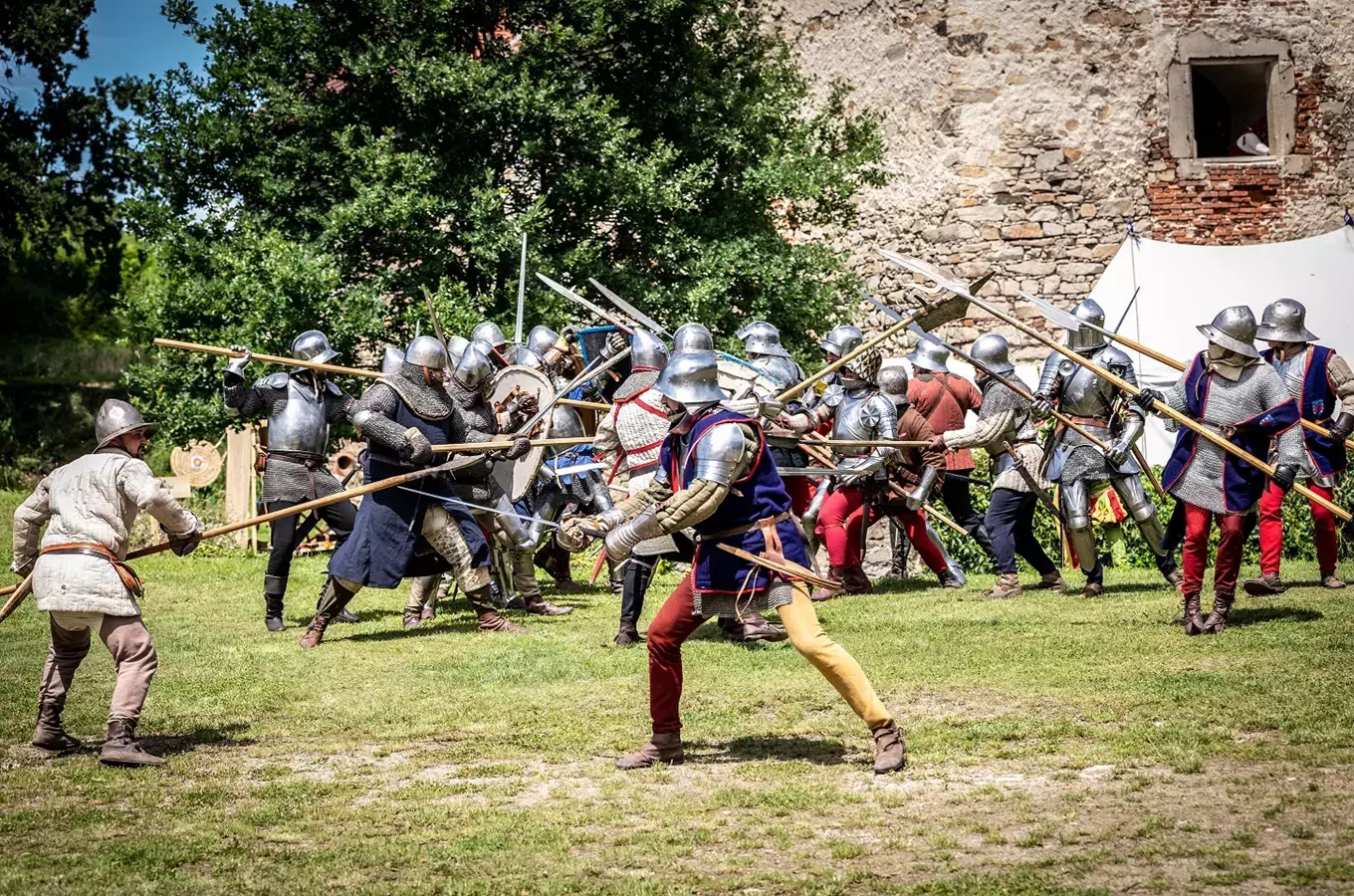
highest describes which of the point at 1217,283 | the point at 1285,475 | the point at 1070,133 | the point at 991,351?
the point at 1070,133

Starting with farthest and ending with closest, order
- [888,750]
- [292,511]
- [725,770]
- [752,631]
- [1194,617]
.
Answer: [752,631]
[1194,617]
[292,511]
[725,770]
[888,750]

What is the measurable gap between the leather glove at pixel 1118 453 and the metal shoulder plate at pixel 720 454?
15.1 ft

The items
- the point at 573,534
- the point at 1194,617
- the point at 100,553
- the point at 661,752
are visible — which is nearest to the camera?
the point at 661,752

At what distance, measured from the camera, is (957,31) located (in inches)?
615

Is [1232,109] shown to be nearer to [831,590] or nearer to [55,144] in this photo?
[831,590]

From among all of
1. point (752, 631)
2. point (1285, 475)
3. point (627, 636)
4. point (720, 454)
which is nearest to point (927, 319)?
point (752, 631)

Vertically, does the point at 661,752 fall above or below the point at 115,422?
below

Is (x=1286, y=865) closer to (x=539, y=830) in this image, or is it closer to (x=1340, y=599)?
(x=539, y=830)

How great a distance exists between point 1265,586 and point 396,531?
514 cm

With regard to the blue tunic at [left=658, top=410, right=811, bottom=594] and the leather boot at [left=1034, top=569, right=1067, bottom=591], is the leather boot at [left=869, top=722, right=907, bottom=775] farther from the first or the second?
the leather boot at [left=1034, top=569, right=1067, bottom=591]

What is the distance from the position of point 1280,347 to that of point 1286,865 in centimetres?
546

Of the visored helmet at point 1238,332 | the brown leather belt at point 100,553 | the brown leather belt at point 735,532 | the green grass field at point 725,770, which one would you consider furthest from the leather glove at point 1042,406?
the brown leather belt at point 100,553

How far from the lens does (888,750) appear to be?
218 inches

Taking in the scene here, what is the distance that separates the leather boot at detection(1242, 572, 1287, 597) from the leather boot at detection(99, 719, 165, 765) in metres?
6.21
